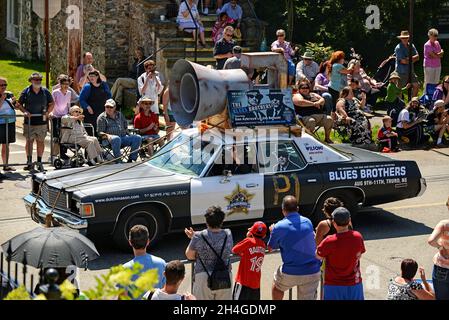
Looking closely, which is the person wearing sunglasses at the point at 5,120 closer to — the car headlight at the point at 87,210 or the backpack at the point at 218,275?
the car headlight at the point at 87,210

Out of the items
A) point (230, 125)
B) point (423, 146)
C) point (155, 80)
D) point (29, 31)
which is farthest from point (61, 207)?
point (29, 31)

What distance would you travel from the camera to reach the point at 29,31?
3300cm

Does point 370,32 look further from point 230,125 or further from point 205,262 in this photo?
point 205,262

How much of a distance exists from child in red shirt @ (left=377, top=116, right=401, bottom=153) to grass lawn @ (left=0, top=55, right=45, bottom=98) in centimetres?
991

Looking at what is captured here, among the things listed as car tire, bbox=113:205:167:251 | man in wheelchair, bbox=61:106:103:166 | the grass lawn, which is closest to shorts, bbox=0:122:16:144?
man in wheelchair, bbox=61:106:103:166

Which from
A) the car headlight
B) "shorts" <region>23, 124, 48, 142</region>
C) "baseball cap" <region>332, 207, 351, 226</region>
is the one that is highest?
"shorts" <region>23, 124, 48, 142</region>

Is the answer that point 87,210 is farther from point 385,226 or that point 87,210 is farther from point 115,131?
point 115,131

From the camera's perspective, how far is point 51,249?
9883 millimetres

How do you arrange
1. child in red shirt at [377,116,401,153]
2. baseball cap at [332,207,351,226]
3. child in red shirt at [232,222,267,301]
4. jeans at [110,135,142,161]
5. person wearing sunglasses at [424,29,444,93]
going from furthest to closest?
person wearing sunglasses at [424,29,444,93], child in red shirt at [377,116,401,153], jeans at [110,135,142,161], child in red shirt at [232,222,267,301], baseball cap at [332,207,351,226]

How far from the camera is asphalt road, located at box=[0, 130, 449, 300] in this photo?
1273 centimetres

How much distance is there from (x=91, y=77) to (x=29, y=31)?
14.9m

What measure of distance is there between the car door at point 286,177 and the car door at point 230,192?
123 mm

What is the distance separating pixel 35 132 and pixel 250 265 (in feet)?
28.9

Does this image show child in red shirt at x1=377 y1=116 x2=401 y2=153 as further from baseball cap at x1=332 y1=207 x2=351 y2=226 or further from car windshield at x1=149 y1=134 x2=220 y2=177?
baseball cap at x1=332 y1=207 x2=351 y2=226
